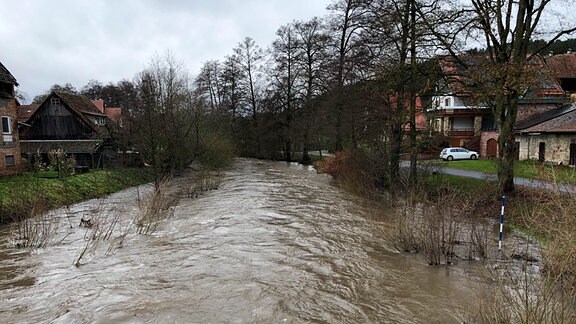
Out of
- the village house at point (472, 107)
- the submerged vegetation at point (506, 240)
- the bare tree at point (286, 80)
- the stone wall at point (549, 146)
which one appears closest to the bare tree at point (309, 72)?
the bare tree at point (286, 80)

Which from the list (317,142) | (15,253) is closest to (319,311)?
(15,253)

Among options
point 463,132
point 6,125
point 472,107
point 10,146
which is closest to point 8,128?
point 6,125

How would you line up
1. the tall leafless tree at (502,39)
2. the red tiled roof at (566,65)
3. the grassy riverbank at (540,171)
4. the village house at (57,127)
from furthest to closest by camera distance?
A: the red tiled roof at (566,65)
the village house at (57,127)
the tall leafless tree at (502,39)
the grassy riverbank at (540,171)

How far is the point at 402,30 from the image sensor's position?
690 inches

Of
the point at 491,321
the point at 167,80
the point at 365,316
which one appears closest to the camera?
the point at 491,321

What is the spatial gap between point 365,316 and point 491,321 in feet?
7.30

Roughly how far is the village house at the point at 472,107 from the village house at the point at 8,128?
24.3m

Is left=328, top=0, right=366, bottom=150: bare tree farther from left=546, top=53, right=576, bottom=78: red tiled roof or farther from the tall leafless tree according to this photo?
left=546, top=53, right=576, bottom=78: red tiled roof

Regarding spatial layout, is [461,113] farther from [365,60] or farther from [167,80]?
[167,80]

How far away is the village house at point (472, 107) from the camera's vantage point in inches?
616

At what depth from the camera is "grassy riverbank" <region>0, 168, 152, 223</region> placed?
1406cm

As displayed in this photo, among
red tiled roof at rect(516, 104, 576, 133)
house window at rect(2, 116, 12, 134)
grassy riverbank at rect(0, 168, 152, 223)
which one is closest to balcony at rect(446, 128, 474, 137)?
red tiled roof at rect(516, 104, 576, 133)

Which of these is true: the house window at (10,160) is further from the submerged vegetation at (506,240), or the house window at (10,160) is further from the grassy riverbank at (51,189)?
the submerged vegetation at (506,240)

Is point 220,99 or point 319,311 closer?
point 319,311
